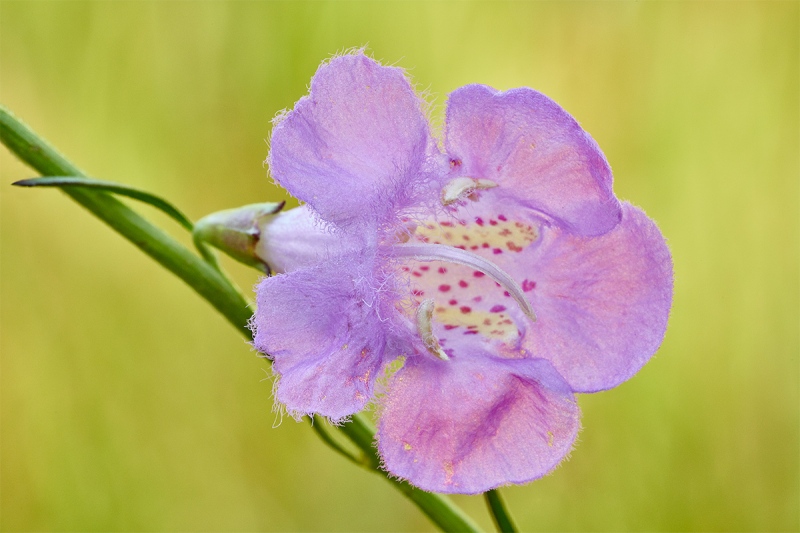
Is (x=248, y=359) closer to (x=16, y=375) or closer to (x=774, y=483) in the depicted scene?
(x=16, y=375)

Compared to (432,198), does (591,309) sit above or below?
below

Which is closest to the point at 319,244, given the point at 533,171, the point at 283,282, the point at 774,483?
the point at 283,282

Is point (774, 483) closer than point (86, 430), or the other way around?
point (86, 430)

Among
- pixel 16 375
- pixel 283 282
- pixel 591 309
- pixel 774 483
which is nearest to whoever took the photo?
pixel 283 282

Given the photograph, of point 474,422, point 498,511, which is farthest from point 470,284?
point 498,511

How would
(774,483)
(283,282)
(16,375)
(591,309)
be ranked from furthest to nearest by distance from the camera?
1. (774,483)
2. (16,375)
3. (591,309)
4. (283,282)

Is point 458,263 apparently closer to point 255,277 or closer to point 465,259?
point 465,259
